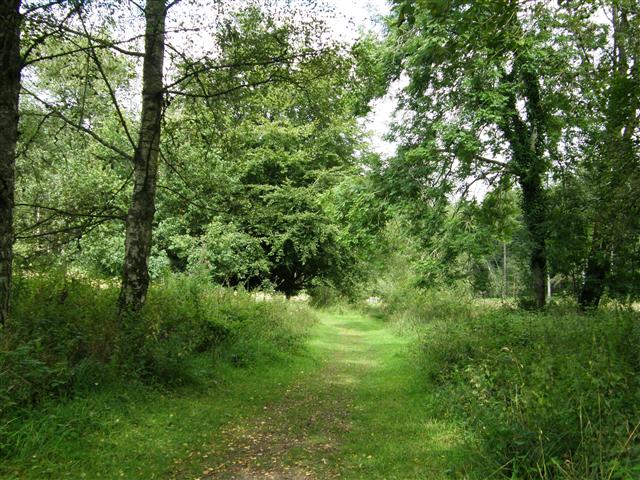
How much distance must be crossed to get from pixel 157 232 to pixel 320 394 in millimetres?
14152

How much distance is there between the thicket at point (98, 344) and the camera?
4.71 m

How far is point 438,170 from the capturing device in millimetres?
14477

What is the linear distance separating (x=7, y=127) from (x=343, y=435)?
582cm

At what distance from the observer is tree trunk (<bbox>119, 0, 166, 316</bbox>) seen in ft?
25.1

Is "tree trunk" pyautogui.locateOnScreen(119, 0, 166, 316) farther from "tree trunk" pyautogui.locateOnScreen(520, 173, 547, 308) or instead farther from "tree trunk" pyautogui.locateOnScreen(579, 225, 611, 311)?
"tree trunk" pyautogui.locateOnScreen(579, 225, 611, 311)

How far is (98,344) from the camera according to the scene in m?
6.41

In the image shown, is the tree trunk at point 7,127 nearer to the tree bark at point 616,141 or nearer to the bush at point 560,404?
the bush at point 560,404

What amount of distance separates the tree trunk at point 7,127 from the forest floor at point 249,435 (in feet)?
5.93

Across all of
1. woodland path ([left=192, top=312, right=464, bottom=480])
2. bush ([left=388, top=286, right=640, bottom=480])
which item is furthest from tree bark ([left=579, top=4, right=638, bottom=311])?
woodland path ([left=192, top=312, right=464, bottom=480])

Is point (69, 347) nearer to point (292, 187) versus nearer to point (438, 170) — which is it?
point (438, 170)

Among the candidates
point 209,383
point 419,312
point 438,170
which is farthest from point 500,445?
A: point 419,312

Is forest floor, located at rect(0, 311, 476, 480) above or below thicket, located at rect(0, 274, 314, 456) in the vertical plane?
below

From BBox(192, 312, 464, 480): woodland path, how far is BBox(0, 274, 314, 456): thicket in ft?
5.26

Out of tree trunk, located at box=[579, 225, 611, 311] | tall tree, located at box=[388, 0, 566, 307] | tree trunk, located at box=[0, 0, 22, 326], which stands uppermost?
tall tree, located at box=[388, 0, 566, 307]
